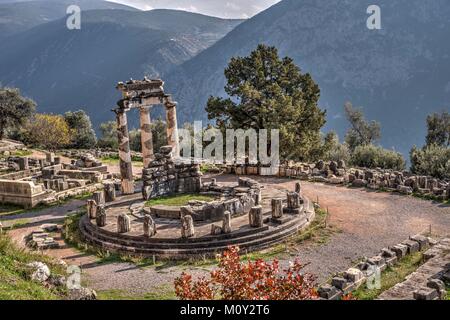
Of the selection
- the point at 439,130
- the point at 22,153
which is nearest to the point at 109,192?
the point at 22,153

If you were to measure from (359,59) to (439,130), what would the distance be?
299ft

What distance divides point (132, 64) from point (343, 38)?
67180 millimetres

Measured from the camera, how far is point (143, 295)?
604 inches

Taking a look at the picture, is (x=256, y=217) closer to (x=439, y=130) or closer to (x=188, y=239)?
(x=188, y=239)

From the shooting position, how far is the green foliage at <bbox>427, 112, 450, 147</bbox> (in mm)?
55219

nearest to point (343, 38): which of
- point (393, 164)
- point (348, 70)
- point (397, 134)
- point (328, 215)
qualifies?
point (348, 70)

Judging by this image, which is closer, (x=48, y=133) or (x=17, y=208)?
(x=17, y=208)

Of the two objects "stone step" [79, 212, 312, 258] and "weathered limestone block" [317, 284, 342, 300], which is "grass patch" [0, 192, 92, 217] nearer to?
"stone step" [79, 212, 312, 258]

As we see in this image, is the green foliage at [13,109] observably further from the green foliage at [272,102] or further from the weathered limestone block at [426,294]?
the weathered limestone block at [426,294]

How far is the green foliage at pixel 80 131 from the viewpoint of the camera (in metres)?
60.2

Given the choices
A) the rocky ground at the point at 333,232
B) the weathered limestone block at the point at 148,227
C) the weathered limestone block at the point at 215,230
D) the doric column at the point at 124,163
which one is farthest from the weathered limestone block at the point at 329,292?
the doric column at the point at 124,163

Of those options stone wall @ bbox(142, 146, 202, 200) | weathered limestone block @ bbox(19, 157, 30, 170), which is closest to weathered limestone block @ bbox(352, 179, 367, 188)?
stone wall @ bbox(142, 146, 202, 200)

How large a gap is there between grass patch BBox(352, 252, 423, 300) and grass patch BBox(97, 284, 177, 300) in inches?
230

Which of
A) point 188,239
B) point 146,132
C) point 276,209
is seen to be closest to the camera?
point 188,239
